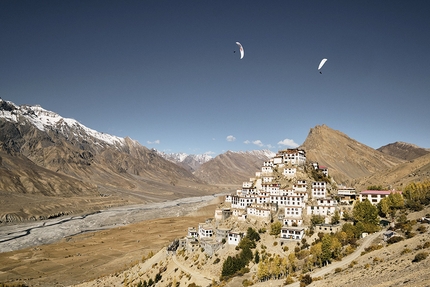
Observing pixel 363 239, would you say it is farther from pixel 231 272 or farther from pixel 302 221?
pixel 231 272

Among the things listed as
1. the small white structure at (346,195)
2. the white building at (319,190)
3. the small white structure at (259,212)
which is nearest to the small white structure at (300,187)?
the white building at (319,190)

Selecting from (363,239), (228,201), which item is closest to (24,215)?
(228,201)

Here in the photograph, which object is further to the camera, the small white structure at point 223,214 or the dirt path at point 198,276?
the small white structure at point 223,214

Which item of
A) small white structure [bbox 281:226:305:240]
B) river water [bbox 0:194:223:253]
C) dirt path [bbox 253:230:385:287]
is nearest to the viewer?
dirt path [bbox 253:230:385:287]

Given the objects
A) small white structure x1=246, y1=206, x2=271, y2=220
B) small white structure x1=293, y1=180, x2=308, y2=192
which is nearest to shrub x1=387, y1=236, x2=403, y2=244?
small white structure x1=246, y1=206, x2=271, y2=220

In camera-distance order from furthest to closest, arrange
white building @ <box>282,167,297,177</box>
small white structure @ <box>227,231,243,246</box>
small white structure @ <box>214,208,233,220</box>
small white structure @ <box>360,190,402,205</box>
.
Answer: white building @ <box>282,167,297,177</box> → small white structure @ <box>214,208,233,220</box> → small white structure @ <box>360,190,402,205</box> → small white structure @ <box>227,231,243,246</box>

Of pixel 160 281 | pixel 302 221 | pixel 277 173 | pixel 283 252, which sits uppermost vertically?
pixel 277 173

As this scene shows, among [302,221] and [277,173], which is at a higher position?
[277,173]

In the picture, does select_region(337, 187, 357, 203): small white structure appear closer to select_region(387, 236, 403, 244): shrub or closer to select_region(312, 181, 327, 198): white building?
select_region(312, 181, 327, 198): white building

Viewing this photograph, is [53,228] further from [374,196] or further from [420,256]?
[420,256]

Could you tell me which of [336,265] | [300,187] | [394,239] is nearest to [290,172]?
[300,187]

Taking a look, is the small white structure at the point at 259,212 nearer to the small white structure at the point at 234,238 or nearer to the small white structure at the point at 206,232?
the small white structure at the point at 234,238
